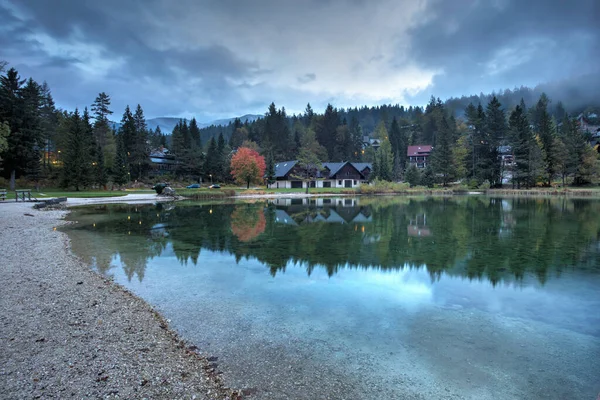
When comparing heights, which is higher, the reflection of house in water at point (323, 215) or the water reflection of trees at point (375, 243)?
the reflection of house in water at point (323, 215)

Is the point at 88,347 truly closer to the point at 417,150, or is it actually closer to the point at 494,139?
the point at 494,139

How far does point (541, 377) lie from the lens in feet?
15.1

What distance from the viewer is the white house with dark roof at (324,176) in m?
75.7

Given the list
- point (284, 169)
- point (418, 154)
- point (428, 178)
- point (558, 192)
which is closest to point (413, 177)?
Answer: point (428, 178)

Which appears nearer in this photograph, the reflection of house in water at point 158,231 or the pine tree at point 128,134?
the reflection of house in water at point 158,231

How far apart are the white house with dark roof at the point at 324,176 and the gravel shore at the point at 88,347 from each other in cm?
6704

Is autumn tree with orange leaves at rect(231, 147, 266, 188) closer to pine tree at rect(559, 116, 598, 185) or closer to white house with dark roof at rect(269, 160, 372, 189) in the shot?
white house with dark roof at rect(269, 160, 372, 189)

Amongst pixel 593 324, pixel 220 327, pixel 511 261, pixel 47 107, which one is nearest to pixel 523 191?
pixel 511 261

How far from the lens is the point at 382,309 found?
7098 millimetres

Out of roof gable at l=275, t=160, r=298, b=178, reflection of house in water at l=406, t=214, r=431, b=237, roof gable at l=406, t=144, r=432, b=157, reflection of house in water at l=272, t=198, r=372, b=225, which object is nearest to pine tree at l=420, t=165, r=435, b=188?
roof gable at l=275, t=160, r=298, b=178

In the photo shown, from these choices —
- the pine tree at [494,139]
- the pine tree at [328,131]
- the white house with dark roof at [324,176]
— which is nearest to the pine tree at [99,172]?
the white house with dark roof at [324,176]

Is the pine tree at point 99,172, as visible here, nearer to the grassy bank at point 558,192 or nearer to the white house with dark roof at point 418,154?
the grassy bank at point 558,192

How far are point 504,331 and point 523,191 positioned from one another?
55.2 m

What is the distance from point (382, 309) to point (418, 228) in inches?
480
